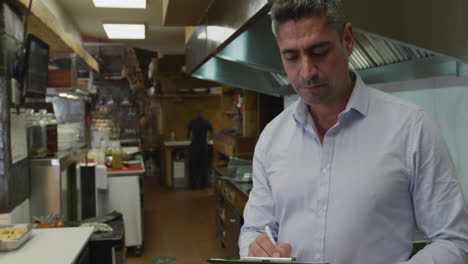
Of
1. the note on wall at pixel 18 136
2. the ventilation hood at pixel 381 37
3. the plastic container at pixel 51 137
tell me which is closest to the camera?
the ventilation hood at pixel 381 37

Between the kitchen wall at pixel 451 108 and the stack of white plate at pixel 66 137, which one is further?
the stack of white plate at pixel 66 137

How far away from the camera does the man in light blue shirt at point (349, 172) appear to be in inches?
43.3

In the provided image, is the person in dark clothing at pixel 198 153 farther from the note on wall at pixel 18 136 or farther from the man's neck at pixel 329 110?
the man's neck at pixel 329 110

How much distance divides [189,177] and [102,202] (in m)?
4.58

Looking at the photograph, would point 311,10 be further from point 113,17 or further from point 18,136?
point 113,17

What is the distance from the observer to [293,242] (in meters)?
1.30

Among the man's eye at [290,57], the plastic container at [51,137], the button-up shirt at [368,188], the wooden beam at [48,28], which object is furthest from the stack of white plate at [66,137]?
the man's eye at [290,57]

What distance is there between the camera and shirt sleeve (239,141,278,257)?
1402mm

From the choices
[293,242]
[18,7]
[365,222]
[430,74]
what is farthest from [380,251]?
[18,7]

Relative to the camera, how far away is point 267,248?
1225mm

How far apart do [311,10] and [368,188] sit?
0.55m

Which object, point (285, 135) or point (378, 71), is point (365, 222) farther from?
point (378, 71)

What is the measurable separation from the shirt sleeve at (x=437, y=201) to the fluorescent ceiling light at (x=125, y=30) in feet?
19.7

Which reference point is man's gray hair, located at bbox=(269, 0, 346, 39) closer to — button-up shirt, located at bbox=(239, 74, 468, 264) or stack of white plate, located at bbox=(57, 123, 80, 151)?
button-up shirt, located at bbox=(239, 74, 468, 264)
